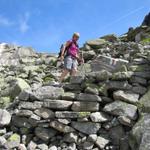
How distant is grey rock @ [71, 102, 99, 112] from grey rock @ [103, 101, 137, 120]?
19.8 inches

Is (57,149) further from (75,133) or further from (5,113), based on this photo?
(5,113)

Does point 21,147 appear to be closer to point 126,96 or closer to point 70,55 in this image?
point 126,96

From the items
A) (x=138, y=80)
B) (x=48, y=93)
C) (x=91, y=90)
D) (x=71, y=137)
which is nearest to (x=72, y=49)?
(x=48, y=93)

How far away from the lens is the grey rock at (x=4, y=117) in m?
17.0

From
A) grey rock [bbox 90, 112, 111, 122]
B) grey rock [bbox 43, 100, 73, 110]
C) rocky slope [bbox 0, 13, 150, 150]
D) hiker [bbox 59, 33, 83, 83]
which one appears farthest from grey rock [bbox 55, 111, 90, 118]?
hiker [bbox 59, 33, 83, 83]

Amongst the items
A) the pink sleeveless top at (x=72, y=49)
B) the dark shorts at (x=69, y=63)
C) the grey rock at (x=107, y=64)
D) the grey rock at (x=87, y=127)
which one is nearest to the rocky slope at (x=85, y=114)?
the grey rock at (x=87, y=127)

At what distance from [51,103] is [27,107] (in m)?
1.14

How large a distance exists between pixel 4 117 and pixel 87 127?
3.81 meters

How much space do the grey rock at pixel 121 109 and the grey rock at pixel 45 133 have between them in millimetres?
2422

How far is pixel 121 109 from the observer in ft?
51.9

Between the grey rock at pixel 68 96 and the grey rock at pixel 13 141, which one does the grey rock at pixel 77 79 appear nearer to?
the grey rock at pixel 68 96

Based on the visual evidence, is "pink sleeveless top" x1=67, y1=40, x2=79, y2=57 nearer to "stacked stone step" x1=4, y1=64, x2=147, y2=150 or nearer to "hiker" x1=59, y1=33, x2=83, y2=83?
"hiker" x1=59, y1=33, x2=83, y2=83

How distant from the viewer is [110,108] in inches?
632

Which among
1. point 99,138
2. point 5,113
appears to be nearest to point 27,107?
point 5,113
